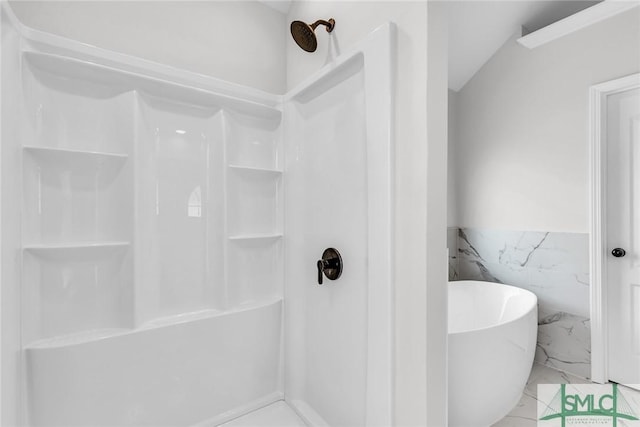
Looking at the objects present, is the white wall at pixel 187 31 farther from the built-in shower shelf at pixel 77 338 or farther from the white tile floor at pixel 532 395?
the white tile floor at pixel 532 395

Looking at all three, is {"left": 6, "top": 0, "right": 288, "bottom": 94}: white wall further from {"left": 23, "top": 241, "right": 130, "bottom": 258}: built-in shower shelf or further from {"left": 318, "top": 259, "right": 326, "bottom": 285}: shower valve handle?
{"left": 318, "top": 259, "right": 326, "bottom": 285}: shower valve handle

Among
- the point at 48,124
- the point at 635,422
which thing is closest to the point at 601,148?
the point at 635,422

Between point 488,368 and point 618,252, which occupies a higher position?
point 618,252

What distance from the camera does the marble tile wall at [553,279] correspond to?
2141 mm

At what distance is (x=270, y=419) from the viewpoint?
4.72 ft

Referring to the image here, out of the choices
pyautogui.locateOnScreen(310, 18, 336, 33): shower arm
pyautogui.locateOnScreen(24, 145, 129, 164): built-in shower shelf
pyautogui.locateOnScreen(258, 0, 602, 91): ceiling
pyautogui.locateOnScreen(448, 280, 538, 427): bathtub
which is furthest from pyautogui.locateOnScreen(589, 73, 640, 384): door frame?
pyautogui.locateOnScreen(24, 145, 129, 164): built-in shower shelf

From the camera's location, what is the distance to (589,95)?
2094 mm

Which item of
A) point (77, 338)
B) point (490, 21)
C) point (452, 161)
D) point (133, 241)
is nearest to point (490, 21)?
point (490, 21)

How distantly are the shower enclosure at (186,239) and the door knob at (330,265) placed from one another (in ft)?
0.11

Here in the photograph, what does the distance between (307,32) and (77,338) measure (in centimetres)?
146

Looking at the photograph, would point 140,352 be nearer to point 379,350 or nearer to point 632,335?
point 379,350

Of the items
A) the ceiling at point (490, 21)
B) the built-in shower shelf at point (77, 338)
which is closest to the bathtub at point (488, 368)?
the built-in shower shelf at point (77, 338)

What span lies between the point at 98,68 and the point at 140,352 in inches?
42.5

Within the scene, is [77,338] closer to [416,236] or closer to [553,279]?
[416,236]
